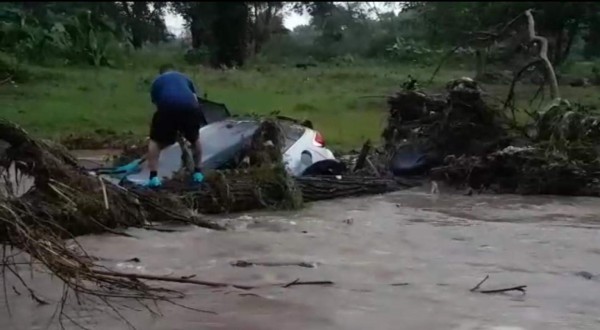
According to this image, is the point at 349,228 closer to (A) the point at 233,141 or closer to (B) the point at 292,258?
(B) the point at 292,258

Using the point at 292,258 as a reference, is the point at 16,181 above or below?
above

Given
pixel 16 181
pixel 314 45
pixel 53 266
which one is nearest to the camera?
pixel 53 266

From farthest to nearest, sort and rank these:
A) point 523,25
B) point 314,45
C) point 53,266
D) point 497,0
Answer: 1. point 314,45
2. point 497,0
3. point 523,25
4. point 53,266

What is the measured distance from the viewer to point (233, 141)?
1210 centimetres

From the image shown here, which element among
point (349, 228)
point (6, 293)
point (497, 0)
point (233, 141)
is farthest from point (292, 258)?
point (497, 0)

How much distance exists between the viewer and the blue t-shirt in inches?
443

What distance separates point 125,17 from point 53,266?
28.3 m

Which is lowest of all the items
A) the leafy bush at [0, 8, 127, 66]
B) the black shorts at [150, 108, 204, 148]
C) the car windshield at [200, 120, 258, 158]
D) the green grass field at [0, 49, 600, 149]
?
the green grass field at [0, 49, 600, 149]

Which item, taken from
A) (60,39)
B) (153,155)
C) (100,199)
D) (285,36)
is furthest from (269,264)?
(285,36)

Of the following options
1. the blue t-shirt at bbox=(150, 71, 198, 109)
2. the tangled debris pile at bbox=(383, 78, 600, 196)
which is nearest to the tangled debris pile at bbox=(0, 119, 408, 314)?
the blue t-shirt at bbox=(150, 71, 198, 109)

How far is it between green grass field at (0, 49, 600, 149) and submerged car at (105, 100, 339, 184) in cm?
495

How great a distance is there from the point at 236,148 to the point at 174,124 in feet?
3.01

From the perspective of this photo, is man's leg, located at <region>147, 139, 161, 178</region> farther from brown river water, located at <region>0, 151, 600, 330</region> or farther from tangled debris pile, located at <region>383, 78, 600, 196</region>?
tangled debris pile, located at <region>383, 78, 600, 196</region>

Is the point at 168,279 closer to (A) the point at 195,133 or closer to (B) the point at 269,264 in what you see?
(B) the point at 269,264
